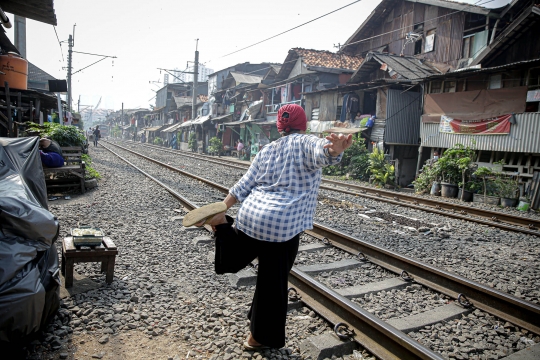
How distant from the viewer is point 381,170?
15.2 m

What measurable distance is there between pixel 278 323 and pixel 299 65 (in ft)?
81.2

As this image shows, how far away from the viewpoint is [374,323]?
286cm

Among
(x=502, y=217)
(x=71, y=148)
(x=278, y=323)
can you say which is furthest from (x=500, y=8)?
(x=278, y=323)

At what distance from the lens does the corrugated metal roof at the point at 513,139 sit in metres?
11.9

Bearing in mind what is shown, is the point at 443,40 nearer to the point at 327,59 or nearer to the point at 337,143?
the point at 327,59

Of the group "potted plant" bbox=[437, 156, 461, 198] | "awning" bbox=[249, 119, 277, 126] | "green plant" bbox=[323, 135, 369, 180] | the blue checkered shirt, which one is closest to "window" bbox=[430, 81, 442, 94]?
"green plant" bbox=[323, 135, 369, 180]

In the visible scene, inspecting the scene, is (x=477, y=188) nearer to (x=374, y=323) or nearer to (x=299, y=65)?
(x=374, y=323)

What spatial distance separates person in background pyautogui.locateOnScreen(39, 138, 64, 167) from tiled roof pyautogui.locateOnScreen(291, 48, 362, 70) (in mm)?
18446

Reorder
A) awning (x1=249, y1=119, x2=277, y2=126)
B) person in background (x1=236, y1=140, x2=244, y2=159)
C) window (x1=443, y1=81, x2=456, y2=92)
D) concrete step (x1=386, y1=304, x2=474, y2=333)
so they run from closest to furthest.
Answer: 1. concrete step (x1=386, y1=304, x2=474, y2=333)
2. window (x1=443, y1=81, x2=456, y2=92)
3. awning (x1=249, y1=119, x2=277, y2=126)
4. person in background (x1=236, y1=140, x2=244, y2=159)

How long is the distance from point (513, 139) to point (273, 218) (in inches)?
532

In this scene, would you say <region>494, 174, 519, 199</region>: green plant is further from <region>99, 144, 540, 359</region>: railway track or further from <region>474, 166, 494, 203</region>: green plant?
<region>99, 144, 540, 359</region>: railway track

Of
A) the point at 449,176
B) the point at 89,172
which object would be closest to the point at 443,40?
the point at 449,176

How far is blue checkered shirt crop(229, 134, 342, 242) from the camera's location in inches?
88.9

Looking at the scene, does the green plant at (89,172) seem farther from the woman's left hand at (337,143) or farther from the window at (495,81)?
the window at (495,81)
